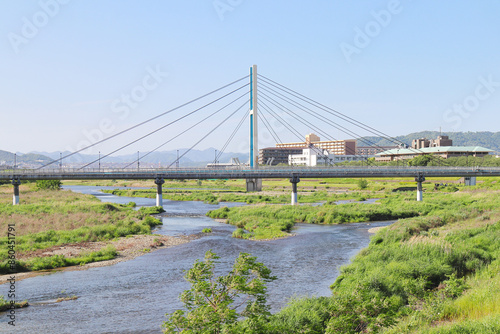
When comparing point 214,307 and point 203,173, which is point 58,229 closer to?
point 214,307

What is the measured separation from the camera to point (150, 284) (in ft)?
86.5

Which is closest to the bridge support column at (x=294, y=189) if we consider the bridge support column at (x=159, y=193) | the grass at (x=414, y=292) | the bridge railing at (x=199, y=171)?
the bridge railing at (x=199, y=171)

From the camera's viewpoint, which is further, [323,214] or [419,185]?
[419,185]

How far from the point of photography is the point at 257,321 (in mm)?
14867

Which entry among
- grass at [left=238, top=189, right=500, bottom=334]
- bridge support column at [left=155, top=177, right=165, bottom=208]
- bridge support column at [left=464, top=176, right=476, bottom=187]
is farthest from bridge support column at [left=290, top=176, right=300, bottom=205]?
bridge support column at [left=464, top=176, right=476, bottom=187]

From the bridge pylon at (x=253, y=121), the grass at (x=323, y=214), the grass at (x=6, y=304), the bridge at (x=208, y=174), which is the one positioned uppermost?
the bridge pylon at (x=253, y=121)

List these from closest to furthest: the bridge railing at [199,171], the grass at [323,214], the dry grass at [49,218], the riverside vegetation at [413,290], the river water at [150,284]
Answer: the riverside vegetation at [413,290] → the river water at [150,284] → the dry grass at [49,218] → the grass at [323,214] → the bridge railing at [199,171]

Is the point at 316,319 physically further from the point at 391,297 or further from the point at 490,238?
the point at 490,238

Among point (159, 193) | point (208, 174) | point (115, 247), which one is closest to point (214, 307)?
point (115, 247)

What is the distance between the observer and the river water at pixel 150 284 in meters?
20.1

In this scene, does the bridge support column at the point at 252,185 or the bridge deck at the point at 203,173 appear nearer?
the bridge deck at the point at 203,173

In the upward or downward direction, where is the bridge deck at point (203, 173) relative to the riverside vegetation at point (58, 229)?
upward

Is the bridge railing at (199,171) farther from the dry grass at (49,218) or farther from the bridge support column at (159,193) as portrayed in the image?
the dry grass at (49,218)

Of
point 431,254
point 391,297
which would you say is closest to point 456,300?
point 391,297
